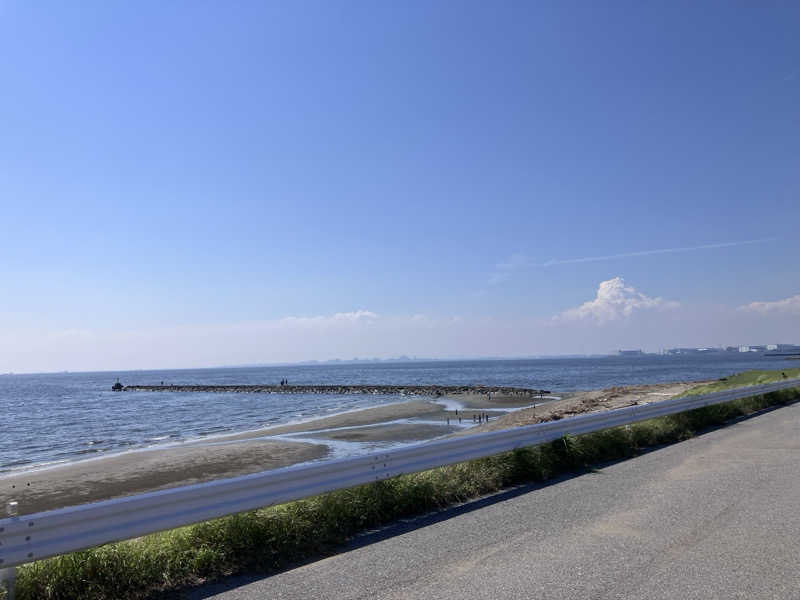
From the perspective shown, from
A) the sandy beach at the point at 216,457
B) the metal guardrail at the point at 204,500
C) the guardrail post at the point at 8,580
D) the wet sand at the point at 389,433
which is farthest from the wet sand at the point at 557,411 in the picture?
the guardrail post at the point at 8,580

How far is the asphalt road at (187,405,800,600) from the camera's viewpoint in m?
4.41

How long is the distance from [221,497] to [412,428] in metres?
24.6

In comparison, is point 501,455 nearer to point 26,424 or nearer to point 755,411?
point 755,411

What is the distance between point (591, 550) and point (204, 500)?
3.55 metres

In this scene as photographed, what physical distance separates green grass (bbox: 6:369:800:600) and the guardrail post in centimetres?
13

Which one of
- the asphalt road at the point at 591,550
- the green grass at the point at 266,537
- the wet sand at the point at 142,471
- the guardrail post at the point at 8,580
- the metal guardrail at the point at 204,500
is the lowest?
the wet sand at the point at 142,471

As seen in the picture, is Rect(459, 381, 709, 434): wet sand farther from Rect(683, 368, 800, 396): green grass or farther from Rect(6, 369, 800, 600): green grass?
Rect(6, 369, 800, 600): green grass

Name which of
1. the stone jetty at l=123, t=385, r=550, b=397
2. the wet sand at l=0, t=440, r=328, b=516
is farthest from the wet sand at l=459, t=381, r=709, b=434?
the stone jetty at l=123, t=385, r=550, b=397

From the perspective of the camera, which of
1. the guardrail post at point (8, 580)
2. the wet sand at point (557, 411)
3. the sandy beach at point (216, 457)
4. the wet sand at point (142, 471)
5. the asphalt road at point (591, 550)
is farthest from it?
the wet sand at point (557, 411)

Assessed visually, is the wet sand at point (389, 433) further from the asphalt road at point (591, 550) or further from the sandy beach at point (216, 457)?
the asphalt road at point (591, 550)

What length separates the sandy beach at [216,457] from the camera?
53.8 ft

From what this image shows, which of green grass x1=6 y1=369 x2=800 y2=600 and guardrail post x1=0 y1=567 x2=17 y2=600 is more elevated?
guardrail post x1=0 y1=567 x2=17 y2=600

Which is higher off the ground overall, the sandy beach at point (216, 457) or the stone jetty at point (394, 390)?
the stone jetty at point (394, 390)

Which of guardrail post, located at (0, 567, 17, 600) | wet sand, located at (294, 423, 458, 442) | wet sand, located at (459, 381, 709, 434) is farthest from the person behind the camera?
wet sand, located at (459, 381, 709, 434)
